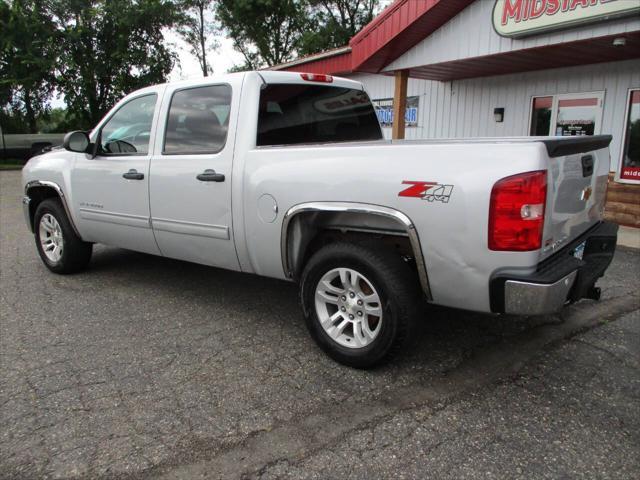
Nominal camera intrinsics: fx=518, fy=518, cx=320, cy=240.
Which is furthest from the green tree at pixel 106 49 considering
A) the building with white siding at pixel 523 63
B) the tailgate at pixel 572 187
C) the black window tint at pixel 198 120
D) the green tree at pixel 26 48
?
the tailgate at pixel 572 187

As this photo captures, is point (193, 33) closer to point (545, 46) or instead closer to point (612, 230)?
point (545, 46)

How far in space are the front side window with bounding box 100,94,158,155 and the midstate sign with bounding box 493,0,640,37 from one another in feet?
18.4

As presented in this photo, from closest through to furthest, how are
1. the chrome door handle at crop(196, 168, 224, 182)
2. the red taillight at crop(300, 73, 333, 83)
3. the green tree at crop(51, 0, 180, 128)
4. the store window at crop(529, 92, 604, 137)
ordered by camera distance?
the chrome door handle at crop(196, 168, 224, 182), the red taillight at crop(300, 73, 333, 83), the store window at crop(529, 92, 604, 137), the green tree at crop(51, 0, 180, 128)

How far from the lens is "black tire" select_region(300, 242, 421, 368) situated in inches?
117

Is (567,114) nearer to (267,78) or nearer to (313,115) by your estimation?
(313,115)

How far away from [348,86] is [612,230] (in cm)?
239

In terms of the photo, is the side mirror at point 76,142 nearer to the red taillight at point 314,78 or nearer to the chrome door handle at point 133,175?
the chrome door handle at point 133,175

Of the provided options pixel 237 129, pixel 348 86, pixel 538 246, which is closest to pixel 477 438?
pixel 538 246

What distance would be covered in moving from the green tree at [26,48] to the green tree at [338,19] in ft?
45.8

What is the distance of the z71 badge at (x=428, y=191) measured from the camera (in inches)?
105

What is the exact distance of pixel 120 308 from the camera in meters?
4.40

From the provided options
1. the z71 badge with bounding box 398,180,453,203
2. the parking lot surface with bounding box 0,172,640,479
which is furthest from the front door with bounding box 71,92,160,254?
the z71 badge with bounding box 398,180,453,203

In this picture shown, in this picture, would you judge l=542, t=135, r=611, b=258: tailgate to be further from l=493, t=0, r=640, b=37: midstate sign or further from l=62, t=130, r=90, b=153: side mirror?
l=493, t=0, r=640, b=37: midstate sign

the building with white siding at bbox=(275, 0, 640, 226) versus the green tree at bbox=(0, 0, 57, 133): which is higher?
the green tree at bbox=(0, 0, 57, 133)
